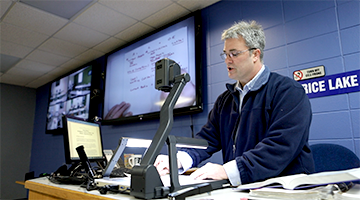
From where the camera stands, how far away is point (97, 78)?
3893 mm

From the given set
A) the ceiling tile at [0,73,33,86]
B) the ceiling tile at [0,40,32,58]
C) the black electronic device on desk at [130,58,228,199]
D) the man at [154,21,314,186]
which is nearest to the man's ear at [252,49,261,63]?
the man at [154,21,314,186]

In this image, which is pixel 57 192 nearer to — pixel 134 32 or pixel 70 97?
pixel 134 32

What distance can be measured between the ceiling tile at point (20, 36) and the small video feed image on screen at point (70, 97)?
0.82 m

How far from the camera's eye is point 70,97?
4.30 meters

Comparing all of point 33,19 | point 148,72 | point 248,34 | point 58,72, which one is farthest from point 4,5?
point 248,34

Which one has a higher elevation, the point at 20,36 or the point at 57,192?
the point at 20,36

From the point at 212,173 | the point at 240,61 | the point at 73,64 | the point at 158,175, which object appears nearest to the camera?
the point at 158,175

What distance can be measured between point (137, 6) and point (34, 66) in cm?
273

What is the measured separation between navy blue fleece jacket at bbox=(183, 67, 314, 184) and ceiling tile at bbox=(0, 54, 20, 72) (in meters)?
3.97

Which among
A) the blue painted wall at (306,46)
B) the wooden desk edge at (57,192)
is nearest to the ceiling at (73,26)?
the blue painted wall at (306,46)

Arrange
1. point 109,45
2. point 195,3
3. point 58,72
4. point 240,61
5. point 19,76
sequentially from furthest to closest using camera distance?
1. point 19,76
2. point 58,72
3. point 109,45
4. point 195,3
5. point 240,61

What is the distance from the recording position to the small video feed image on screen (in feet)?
12.8

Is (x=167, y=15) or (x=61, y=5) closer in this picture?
(x=61, y=5)

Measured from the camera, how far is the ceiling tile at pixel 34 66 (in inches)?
164
